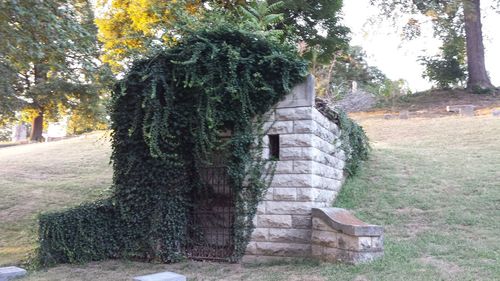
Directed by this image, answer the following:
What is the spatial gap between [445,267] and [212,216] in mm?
3679

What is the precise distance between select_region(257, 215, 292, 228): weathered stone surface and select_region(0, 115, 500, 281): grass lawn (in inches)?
23.4

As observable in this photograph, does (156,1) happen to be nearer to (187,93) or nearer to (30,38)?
(30,38)

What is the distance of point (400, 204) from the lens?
870 centimetres

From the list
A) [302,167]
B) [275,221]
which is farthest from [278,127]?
[275,221]

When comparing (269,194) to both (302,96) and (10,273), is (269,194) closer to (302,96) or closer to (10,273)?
(302,96)

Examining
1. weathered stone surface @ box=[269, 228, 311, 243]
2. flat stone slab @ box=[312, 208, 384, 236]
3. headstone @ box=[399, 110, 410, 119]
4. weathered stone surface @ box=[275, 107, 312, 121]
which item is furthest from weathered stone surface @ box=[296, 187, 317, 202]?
headstone @ box=[399, 110, 410, 119]

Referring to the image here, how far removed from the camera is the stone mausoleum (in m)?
6.71

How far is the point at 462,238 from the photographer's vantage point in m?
6.94

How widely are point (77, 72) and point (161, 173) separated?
509 centimetres

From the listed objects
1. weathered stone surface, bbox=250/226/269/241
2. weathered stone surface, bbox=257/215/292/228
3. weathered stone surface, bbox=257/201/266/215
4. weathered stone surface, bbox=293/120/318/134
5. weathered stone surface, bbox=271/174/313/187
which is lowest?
weathered stone surface, bbox=250/226/269/241

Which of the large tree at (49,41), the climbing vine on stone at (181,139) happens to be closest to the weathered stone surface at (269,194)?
the climbing vine on stone at (181,139)

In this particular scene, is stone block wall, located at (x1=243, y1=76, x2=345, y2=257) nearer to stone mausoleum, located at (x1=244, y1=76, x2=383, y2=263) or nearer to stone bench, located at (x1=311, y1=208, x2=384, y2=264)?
stone mausoleum, located at (x1=244, y1=76, x2=383, y2=263)

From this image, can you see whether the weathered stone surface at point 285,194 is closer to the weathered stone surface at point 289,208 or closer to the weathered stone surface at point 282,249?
the weathered stone surface at point 289,208

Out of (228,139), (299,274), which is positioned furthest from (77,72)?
(299,274)
